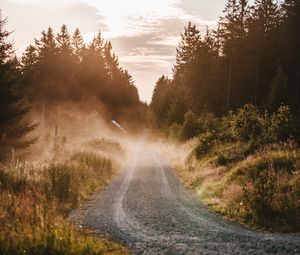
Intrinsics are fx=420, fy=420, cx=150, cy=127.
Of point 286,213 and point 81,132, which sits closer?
point 286,213

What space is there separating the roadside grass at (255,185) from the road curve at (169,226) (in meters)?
0.85

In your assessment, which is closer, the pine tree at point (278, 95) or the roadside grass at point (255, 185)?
the roadside grass at point (255, 185)

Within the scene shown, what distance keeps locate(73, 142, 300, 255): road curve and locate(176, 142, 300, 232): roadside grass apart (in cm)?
85

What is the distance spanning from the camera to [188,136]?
43406mm

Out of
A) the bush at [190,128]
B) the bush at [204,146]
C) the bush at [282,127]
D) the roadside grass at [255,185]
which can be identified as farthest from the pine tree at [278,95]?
the bush at [282,127]

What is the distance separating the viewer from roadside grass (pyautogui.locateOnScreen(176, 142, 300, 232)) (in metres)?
13.3

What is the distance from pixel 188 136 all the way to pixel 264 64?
21647 mm

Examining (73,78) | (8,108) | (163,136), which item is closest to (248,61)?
(163,136)

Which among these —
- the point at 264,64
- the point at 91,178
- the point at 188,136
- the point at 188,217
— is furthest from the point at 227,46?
the point at 188,217

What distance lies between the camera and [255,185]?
48.2 feet

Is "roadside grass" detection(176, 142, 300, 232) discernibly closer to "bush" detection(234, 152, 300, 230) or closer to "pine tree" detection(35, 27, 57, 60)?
"bush" detection(234, 152, 300, 230)

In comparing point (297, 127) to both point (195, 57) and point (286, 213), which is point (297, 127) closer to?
point (286, 213)

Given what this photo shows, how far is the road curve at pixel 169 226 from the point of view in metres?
10.0

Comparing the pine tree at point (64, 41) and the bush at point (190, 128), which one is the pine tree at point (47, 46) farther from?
the bush at point (190, 128)
